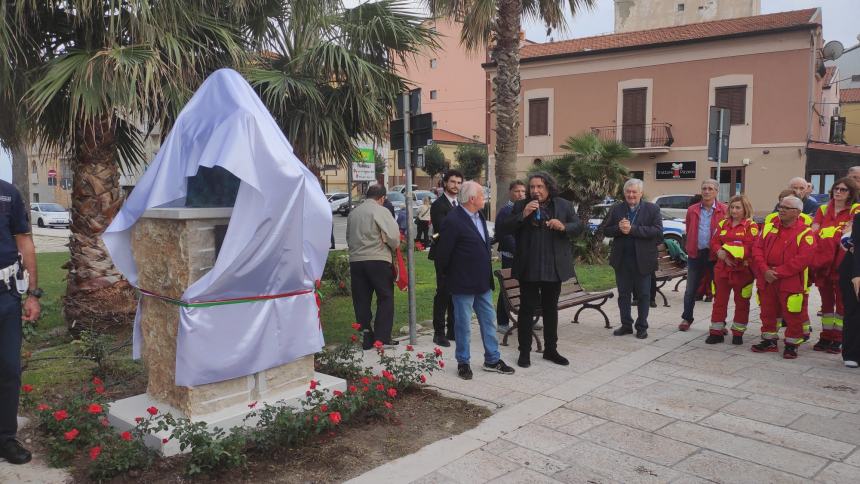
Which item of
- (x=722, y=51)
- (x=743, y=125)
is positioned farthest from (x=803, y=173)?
(x=722, y=51)

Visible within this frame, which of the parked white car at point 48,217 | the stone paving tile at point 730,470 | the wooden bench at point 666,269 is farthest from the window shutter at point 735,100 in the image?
the parked white car at point 48,217

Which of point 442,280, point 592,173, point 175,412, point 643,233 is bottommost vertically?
point 175,412

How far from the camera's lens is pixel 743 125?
85.3 feet

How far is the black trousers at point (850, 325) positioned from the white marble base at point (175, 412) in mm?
4636

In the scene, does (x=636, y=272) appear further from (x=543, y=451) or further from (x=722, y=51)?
(x=722, y=51)

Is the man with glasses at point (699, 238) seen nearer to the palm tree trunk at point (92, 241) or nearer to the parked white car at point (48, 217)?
the palm tree trunk at point (92, 241)

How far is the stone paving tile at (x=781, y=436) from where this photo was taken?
3.99 m

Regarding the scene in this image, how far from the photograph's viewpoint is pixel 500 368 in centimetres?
565

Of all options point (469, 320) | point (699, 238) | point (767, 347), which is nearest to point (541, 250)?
point (469, 320)

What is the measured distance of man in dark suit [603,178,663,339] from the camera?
6.72m

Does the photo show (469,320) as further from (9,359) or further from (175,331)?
(9,359)

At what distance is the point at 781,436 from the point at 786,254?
7.79ft

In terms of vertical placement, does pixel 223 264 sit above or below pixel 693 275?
above

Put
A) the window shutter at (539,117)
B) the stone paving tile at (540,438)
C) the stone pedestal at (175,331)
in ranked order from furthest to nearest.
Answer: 1. the window shutter at (539,117)
2. the stone paving tile at (540,438)
3. the stone pedestal at (175,331)
